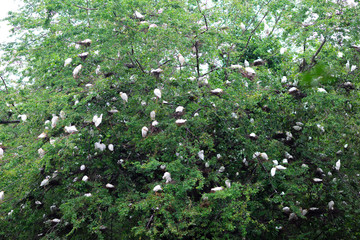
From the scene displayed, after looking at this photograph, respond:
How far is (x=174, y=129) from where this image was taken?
3645 mm

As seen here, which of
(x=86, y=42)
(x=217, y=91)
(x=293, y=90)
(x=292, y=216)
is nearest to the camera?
(x=217, y=91)

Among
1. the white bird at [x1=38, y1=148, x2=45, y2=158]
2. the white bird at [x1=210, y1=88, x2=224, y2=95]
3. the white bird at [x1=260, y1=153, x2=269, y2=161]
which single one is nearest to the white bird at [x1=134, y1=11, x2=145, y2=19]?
the white bird at [x1=210, y1=88, x2=224, y2=95]

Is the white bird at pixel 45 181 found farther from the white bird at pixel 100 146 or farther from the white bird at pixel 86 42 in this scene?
the white bird at pixel 86 42

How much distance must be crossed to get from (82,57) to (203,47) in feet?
4.75

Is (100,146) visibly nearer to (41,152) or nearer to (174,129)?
(41,152)

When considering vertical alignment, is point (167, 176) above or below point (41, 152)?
below

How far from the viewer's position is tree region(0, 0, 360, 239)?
11.7 feet

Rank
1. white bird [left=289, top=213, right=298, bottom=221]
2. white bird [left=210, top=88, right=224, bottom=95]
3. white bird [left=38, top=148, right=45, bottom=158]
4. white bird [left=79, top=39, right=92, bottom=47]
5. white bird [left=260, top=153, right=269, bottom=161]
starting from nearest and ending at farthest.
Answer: white bird [left=38, top=148, right=45, bottom=158] < white bird [left=210, top=88, right=224, bottom=95] < white bird [left=79, top=39, right=92, bottom=47] < white bird [left=260, top=153, right=269, bottom=161] < white bird [left=289, top=213, right=298, bottom=221]

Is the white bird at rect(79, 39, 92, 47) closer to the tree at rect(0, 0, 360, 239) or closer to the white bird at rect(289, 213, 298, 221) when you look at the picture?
the tree at rect(0, 0, 360, 239)

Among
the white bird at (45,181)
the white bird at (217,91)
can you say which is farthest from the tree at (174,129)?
the white bird at (217,91)

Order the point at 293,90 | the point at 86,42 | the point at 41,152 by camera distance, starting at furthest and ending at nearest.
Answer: the point at 293,90 → the point at 86,42 → the point at 41,152

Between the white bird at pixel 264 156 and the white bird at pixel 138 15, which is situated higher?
the white bird at pixel 138 15

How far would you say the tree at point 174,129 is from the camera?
3.56 m

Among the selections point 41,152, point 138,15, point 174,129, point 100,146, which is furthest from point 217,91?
point 41,152
